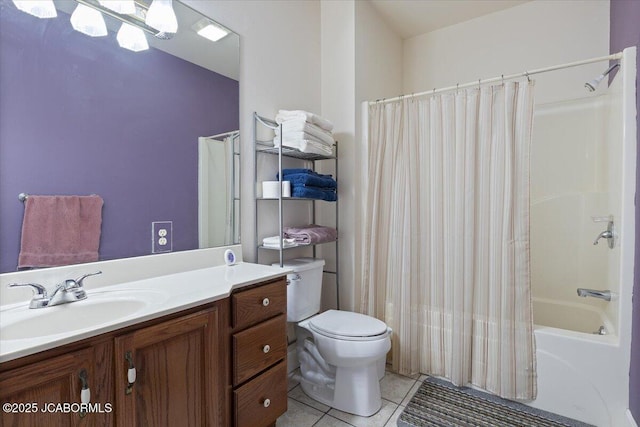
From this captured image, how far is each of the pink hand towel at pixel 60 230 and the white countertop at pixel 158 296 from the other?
0.15 meters

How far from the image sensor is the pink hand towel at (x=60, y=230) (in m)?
1.11

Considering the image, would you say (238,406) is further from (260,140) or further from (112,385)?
(260,140)

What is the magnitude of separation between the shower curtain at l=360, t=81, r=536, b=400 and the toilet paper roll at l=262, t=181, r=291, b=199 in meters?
0.66

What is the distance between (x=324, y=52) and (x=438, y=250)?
5.63 ft

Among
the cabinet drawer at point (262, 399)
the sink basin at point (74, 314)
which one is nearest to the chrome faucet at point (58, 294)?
the sink basin at point (74, 314)

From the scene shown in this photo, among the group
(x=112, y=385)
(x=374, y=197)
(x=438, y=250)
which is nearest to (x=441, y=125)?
(x=374, y=197)

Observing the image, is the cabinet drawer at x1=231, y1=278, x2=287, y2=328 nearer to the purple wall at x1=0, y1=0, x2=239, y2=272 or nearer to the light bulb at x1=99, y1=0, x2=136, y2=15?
the purple wall at x1=0, y1=0, x2=239, y2=272

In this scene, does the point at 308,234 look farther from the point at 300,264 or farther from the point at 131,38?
the point at 131,38

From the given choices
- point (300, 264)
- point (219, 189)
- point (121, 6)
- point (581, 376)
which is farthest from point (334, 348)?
point (121, 6)

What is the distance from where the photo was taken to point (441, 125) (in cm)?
200

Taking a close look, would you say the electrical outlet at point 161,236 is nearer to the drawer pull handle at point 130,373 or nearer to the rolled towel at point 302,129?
the drawer pull handle at point 130,373

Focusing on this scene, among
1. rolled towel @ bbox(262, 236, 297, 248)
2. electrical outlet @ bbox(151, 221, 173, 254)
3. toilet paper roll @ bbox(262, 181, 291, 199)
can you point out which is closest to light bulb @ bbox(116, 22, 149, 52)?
electrical outlet @ bbox(151, 221, 173, 254)

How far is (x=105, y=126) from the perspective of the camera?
4.24ft

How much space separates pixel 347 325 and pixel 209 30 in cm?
179
